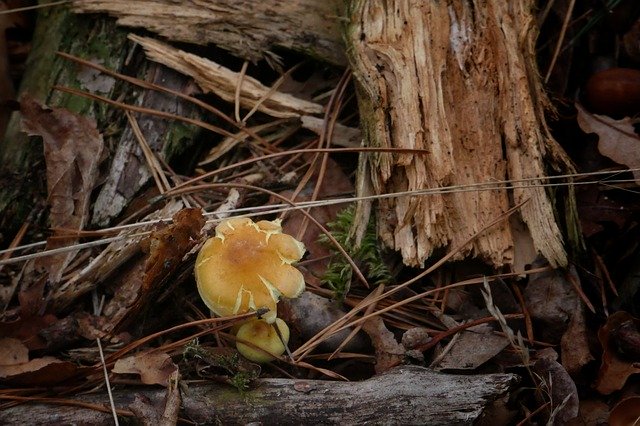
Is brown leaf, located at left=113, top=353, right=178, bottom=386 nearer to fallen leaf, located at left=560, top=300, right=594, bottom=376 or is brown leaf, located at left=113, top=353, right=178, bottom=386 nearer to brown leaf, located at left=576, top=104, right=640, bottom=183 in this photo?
fallen leaf, located at left=560, top=300, right=594, bottom=376

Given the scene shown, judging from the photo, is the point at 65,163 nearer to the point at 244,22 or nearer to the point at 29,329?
the point at 29,329

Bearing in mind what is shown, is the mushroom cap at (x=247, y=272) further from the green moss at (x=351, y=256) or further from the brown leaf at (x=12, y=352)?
the brown leaf at (x=12, y=352)

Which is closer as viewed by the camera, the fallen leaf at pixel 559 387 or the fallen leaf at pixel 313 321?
the fallen leaf at pixel 559 387

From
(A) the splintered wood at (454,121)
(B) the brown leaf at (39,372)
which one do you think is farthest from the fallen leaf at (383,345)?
(B) the brown leaf at (39,372)

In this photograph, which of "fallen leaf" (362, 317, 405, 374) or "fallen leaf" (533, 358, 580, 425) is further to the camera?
"fallen leaf" (362, 317, 405, 374)

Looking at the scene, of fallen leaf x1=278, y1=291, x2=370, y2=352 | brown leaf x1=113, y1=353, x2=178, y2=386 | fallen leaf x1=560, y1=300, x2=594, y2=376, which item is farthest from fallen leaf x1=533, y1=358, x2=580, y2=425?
brown leaf x1=113, y1=353, x2=178, y2=386

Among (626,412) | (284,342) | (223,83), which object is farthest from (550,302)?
(223,83)
